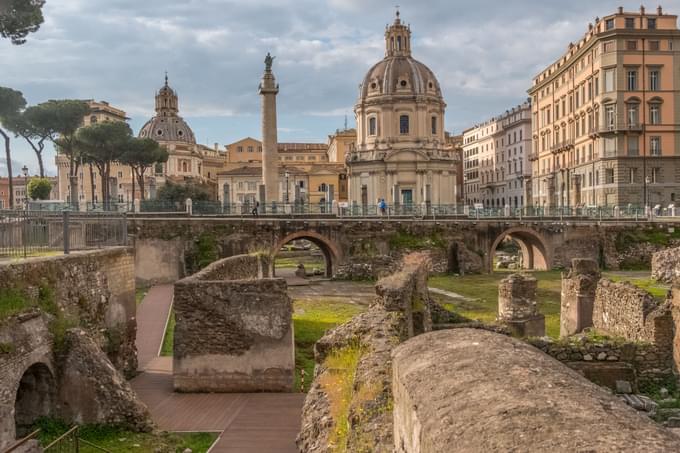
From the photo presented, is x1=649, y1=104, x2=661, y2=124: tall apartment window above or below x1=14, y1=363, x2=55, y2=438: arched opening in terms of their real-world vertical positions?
above

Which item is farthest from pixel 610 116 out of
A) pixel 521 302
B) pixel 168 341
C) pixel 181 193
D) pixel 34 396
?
pixel 34 396

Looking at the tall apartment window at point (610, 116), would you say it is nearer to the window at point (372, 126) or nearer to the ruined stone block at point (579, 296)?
the window at point (372, 126)

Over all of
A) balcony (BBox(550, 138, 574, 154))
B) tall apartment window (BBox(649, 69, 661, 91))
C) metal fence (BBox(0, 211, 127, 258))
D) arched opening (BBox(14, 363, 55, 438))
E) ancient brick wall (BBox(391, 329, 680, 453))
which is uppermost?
tall apartment window (BBox(649, 69, 661, 91))

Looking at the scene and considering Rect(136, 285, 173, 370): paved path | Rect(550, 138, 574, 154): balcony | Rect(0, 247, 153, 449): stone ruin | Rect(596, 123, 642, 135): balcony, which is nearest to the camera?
Rect(0, 247, 153, 449): stone ruin

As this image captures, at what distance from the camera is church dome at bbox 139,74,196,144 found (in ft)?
372

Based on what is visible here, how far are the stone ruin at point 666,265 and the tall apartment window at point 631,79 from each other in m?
31.4

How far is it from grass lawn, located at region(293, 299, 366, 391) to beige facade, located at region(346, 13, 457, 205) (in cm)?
4241

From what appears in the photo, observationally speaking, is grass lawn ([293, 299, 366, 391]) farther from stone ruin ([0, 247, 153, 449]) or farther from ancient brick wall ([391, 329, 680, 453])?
ancient brick wall ([391, 329, 680, 453])

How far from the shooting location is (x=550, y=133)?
244 ft

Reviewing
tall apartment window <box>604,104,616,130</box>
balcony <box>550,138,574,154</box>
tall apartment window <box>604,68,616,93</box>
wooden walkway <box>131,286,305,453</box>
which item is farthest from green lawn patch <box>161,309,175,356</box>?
balcony <box>550,138,574,154</box>

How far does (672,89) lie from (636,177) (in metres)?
8.41

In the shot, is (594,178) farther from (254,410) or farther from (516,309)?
(254,410)

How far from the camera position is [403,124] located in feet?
230

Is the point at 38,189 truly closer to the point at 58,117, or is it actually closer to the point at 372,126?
the point at 58,117
